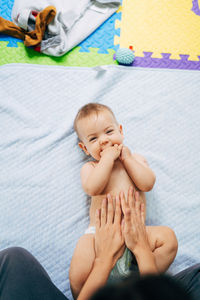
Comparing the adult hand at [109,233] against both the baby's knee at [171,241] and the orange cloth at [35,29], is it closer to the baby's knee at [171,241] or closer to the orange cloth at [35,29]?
the baby's knee at [171,241]

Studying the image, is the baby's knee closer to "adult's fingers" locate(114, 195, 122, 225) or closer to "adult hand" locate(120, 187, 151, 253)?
"adult hand" locate(120, 187, 151, 253)

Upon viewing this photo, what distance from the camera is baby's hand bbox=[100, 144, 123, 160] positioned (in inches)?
41.5

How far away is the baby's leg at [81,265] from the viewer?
35.7 inches

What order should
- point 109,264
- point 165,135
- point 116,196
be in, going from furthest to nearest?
1. point 165,135
2. point 116,196
3. point 109,264

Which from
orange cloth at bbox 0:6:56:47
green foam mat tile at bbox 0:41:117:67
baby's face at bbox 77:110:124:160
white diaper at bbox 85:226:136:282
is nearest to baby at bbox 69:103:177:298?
baby's face at bbox 77:110:124:160

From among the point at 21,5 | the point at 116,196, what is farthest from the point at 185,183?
the point at 21,5

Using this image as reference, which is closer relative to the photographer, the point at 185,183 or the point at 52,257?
the point at 52,257

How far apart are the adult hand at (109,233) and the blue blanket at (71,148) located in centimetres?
18

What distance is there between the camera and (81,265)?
3.03 ft

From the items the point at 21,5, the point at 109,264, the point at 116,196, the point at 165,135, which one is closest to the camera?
the point at 109,264

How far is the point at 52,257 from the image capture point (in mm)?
1095

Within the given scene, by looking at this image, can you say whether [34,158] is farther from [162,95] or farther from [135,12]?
[135,12]

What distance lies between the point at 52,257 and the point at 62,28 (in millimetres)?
1232

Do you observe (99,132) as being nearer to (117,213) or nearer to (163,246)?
(117,213)
